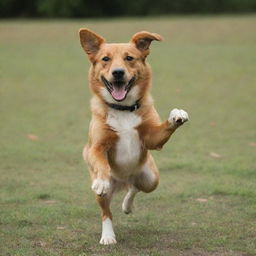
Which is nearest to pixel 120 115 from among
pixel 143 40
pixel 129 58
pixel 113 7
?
pixel 129 58

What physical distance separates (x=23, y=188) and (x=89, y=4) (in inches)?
1542

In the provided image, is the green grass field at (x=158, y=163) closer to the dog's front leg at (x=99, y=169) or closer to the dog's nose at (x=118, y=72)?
the dog's front leg at (x=99, y=169)

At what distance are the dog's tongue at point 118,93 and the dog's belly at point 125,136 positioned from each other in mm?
162

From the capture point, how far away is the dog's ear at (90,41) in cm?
557

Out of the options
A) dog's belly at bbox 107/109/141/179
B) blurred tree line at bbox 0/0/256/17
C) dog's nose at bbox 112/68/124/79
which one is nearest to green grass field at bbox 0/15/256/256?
dog's belly at bbox 107/109/141/179

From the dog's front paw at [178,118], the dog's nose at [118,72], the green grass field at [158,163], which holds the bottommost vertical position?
the green grass field at [158,163]

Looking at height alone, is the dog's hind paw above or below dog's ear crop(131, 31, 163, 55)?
below

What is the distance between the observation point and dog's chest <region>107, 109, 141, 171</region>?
17.6 feet

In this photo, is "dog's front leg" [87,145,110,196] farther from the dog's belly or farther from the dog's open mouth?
the dog's open mouth

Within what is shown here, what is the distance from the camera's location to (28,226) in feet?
18.7

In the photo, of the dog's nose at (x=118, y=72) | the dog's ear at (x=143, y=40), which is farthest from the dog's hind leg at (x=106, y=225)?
the dog's ear at (x=143, y=40)

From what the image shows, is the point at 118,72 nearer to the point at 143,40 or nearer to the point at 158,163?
the point at 143,40

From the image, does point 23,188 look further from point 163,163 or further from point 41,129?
point 41,129

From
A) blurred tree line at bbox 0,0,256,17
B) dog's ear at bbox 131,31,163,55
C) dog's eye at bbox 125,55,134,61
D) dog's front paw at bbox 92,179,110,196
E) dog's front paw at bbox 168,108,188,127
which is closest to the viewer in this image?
dog's front paw at bbox 92,179,110,196
